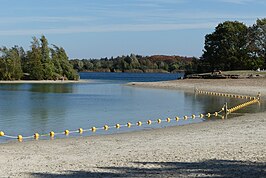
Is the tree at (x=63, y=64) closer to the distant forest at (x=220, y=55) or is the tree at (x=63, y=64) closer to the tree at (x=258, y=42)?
the distant forest at (x=220, y=55)

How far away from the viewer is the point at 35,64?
322 ft

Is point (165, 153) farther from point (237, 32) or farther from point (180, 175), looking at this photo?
point (237, 32)

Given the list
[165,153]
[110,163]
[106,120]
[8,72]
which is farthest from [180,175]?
[8,72]

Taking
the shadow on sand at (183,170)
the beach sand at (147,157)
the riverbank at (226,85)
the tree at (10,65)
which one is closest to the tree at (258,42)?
the riverbank at (226,85)

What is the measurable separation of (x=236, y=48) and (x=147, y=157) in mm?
78239

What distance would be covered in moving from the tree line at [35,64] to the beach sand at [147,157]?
82.1 meters

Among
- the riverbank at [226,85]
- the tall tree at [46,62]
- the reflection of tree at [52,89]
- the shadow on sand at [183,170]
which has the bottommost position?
the reflection of tree at [52,89]

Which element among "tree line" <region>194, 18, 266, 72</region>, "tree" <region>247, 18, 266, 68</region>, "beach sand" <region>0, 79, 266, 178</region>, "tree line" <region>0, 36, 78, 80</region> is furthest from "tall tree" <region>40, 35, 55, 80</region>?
"beach sand" <region>0, 79, 266, 178</region>

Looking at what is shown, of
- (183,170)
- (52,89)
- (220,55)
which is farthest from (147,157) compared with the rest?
(220,55)

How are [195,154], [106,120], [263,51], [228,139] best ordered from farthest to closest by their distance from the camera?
[263,51] → [106,120] → [228,139] → [195,154]

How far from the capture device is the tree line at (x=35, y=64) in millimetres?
95562

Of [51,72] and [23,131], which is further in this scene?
[51,72]

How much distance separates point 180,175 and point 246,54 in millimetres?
80224

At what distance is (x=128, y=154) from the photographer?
1255cm
